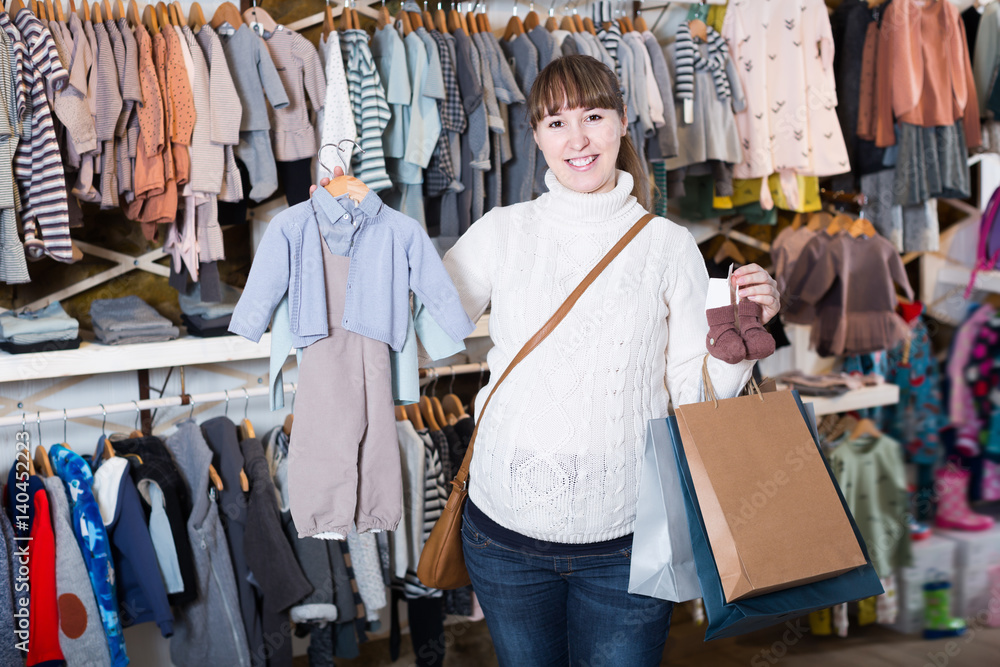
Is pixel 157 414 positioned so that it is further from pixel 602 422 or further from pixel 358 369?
pixel 602 422

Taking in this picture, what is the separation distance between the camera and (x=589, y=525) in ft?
4.53

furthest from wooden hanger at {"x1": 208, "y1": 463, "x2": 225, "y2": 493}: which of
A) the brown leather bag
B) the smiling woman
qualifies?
the smiling woman

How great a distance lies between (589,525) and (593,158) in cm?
66

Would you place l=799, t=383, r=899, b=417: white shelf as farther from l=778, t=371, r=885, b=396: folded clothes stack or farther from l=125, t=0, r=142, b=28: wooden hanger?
l=125, t=0, r=142, b=28: wooden hanger

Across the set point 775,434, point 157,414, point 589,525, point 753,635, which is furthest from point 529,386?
point 753,635

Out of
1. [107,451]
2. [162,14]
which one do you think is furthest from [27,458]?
[162,14]

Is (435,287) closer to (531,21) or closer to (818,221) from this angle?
(531,21)

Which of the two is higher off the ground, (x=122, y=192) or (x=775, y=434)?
(x=122, y=192)

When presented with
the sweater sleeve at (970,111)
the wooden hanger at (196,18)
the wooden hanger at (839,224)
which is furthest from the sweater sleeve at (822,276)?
the wooden hanger at (196,18)

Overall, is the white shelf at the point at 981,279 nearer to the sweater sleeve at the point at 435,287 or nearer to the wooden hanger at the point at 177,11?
the sweater sleeve at the point at 435,287

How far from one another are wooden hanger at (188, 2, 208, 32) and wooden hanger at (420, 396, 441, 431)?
4.62ft

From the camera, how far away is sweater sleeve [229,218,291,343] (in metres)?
1.58

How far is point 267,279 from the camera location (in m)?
1.59

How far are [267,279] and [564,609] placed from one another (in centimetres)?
87
